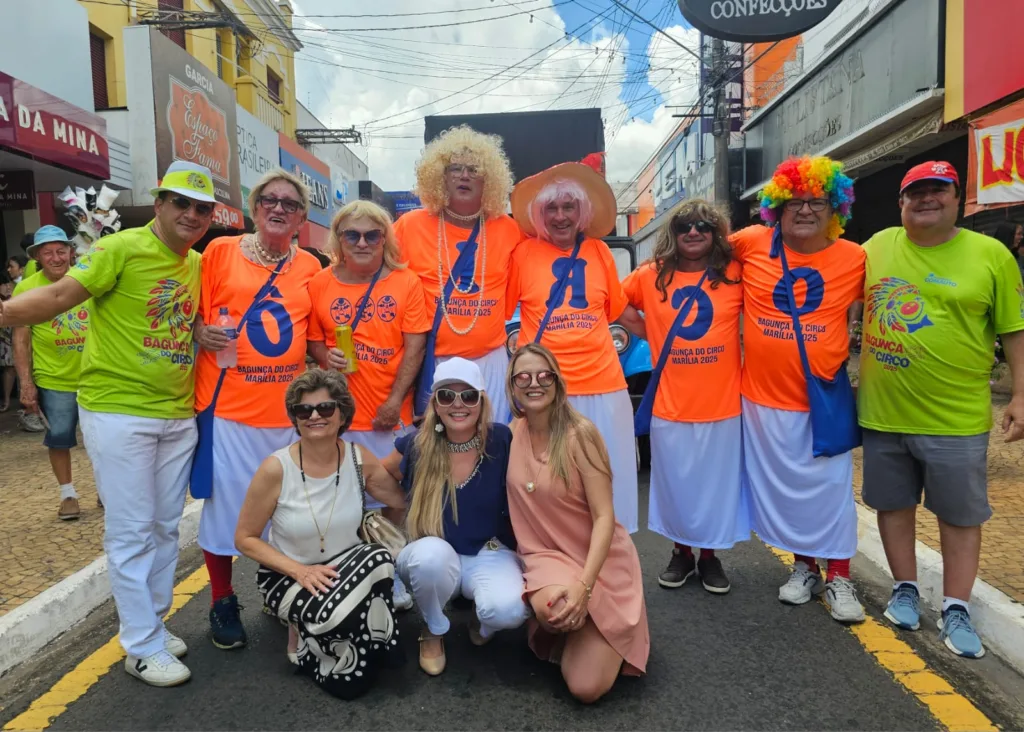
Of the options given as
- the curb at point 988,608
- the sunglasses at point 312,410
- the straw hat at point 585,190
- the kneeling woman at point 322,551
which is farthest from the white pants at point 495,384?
the curb at point 988,608

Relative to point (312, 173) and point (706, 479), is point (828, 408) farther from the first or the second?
point (312, 173)

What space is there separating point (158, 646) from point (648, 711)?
1890 mm

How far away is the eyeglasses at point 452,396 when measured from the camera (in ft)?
9.89

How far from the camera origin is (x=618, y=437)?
3588 mm

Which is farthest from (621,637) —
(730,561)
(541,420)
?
(730,561)

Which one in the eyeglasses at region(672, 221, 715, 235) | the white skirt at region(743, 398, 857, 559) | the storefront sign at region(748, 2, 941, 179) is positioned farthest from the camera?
the storefront sign at region(748, 2, 941, 179)

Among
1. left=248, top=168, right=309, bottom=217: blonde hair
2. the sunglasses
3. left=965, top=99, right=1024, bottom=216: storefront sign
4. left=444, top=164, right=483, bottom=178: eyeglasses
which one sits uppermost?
left=965, top=99, right=1024, bottom=216: storefront sign

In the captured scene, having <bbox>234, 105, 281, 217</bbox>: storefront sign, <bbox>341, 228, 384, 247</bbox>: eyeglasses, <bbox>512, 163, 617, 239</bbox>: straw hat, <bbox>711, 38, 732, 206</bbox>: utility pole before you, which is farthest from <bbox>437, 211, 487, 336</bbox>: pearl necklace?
<bbox>234, 105, 281, 217</bbox>: storefront sign

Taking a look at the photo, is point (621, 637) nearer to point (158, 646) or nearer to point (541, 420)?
point (541, 420)

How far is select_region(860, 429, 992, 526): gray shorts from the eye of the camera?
3.04m

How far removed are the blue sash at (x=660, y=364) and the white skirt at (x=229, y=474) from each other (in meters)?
1.81

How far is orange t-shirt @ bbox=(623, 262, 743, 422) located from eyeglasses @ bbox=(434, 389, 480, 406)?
1153mm

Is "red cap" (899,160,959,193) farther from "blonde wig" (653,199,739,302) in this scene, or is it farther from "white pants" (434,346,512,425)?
"white pants" (434,346,512,425)

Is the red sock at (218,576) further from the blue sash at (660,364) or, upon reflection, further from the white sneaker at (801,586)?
the white sneaker at (801,586)
